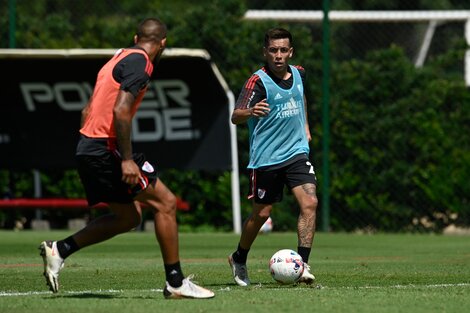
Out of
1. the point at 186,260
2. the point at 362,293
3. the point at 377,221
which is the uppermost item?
the point at 362,293

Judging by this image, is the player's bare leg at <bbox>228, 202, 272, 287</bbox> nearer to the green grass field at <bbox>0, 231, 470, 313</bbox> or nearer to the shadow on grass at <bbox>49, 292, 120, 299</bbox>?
the green grass field at <bbox>0, 231, 470, 313</bbox>

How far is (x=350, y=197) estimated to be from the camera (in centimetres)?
1966

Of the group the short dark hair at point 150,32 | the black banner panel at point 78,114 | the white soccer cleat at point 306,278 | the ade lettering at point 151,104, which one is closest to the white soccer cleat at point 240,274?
the white soccer cleat at point 306,278

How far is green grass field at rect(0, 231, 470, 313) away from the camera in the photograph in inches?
295

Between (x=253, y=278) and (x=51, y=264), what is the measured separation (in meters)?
2.48

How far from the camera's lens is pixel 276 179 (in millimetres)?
10109

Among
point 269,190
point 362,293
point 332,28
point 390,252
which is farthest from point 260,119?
point 332,28

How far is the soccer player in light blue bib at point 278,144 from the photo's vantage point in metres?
9.90

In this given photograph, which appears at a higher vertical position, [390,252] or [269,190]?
[269,190]

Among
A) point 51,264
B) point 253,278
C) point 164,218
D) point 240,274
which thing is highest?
point 164,218

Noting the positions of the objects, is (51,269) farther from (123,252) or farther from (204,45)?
(204,45)

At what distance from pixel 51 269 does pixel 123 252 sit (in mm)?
6043

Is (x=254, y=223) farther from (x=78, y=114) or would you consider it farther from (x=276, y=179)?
(x=78, y=114)

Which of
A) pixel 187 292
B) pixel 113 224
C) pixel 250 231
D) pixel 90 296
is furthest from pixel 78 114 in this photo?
pixel 187 292
